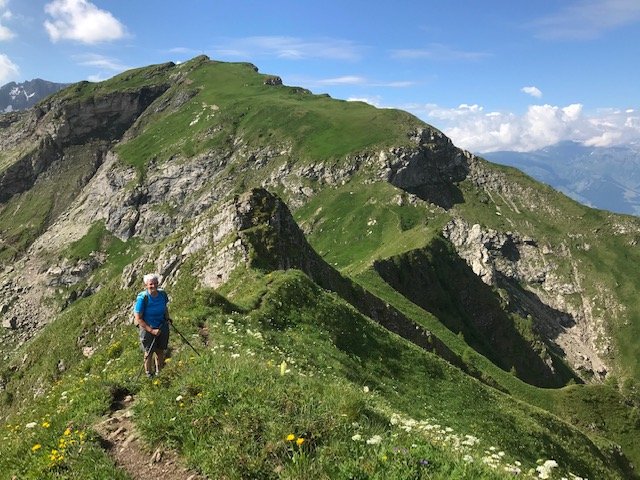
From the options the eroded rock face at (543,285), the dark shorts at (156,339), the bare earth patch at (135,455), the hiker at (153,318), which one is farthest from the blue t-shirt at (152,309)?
the eroded rock face at (543,285)

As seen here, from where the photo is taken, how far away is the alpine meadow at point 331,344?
33.4ft

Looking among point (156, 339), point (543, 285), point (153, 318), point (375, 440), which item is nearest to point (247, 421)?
point (375, 440)

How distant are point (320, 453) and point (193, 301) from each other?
1891 centimetres

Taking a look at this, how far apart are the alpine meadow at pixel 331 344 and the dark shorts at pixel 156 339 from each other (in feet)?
2.62

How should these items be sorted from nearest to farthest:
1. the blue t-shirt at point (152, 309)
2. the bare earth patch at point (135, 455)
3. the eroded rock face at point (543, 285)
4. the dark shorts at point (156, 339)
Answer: the bare earth patch at point (135, 455), the dark shorts at point (156, 339), the blue t-shirt at point (152, 309), the eroded rock face at point (543, 285)

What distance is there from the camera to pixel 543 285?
17625 cm

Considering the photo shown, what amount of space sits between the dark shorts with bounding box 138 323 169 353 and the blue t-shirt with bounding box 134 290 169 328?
0.29 metres

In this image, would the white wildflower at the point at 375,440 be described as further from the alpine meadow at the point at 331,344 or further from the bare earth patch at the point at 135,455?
the bare earth patch at the point at 135,455

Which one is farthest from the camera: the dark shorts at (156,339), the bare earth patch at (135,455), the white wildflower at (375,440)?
the dark shorts at (156,339)

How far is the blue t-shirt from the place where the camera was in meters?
16.5

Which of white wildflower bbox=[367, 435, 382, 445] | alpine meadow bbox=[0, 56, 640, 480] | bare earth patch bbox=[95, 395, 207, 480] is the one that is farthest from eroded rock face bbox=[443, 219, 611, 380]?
white wildflower bbox=[367, 435, 382, 445]

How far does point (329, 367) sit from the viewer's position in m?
23.4

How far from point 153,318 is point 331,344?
13.0 meters

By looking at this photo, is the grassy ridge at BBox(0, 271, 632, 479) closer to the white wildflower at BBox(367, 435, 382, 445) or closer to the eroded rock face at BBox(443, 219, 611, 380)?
the white wildflower at BBox(367, 435, 382, 445)
